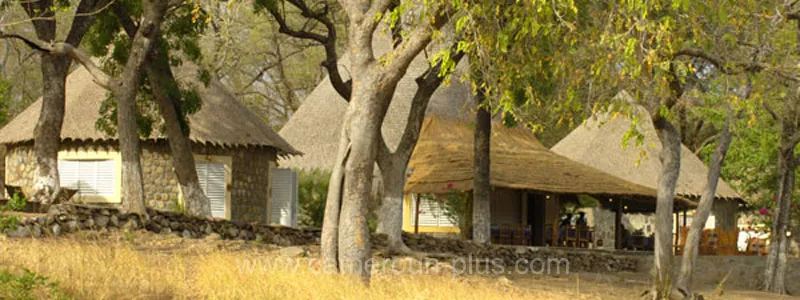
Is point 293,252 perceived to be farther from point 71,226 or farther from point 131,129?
point 131,129

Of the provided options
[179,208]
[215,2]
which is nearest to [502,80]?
[215,2]

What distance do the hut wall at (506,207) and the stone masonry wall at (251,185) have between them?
6.96 metres

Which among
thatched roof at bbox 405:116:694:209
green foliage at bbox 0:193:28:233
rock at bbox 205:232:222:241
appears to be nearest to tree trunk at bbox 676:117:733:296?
rock at bbox 205:232:222:241

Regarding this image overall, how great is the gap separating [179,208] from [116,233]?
21.9 ft

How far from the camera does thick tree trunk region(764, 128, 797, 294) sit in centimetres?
2459

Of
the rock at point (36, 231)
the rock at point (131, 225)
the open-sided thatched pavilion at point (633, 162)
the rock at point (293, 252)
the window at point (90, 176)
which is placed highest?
the open-sided thatched pavilion at point (633, 162)

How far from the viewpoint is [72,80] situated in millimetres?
30500

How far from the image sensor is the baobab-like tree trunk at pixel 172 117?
845 inches

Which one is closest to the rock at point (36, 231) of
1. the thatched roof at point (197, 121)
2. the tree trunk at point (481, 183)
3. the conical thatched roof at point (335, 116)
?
the thatched roof at point (197, 121)

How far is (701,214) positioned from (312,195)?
15598 millimetres

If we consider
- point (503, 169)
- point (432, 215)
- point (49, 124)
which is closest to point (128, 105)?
point (49, 124)

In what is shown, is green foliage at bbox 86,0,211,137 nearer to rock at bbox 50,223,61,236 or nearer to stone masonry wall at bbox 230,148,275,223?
rock at bbox 50,223,61,236

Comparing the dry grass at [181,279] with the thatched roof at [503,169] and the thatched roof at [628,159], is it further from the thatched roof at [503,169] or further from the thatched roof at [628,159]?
the thatched roof at [628,159]

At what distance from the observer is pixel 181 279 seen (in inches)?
526
